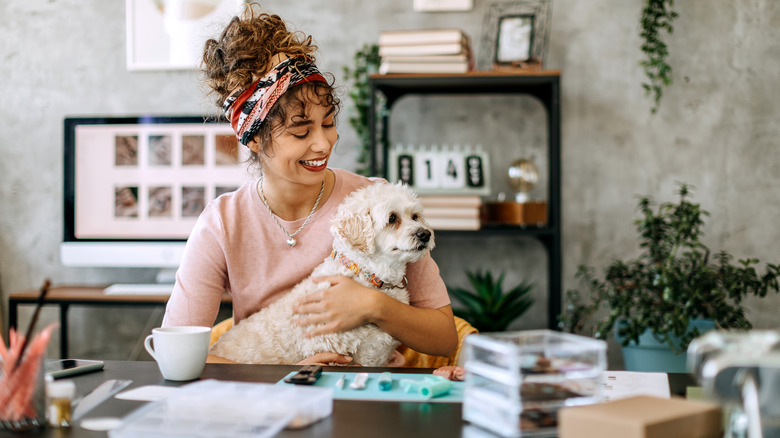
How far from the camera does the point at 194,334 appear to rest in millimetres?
969

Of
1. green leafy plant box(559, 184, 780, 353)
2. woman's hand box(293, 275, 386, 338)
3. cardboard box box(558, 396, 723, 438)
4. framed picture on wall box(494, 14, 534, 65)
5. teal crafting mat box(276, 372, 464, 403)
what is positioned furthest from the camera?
framed picture on wall box(494, 14, 534, 65)

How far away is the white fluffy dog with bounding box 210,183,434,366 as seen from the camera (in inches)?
55.0

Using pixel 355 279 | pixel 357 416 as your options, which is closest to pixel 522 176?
pixel 355 279

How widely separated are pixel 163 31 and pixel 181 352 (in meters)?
2.52

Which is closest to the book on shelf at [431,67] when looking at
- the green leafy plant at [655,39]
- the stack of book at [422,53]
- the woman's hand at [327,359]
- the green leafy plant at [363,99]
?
the stack of book at [422,53]

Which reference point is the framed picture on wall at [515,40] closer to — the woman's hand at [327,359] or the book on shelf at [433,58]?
the book on shelf at [433,58]

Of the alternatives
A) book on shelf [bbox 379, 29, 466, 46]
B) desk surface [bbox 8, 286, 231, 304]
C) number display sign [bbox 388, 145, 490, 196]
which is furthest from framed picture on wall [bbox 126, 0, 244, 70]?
number display sign [bbox 388, 145, 490, 196]

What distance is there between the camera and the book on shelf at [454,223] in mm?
2514

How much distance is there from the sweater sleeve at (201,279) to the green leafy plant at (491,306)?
1.37 m

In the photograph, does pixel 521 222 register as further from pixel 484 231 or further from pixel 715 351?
pixel 715 351

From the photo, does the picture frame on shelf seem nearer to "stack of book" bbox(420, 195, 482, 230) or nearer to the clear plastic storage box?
"stack of book" bbox(420, 195, 482, 230)

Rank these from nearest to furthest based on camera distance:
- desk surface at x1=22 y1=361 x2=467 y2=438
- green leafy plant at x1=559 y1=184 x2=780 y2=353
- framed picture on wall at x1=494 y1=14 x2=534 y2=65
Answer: desk surface at x1=22 y1=361 x2=467 y2=438 → green leafy plant at x1=559 y1=184 x2=780 y2=353 → framed picture on wall at x1=494 y1=14 x2=534 y2=65

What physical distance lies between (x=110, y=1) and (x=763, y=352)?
3308 mm

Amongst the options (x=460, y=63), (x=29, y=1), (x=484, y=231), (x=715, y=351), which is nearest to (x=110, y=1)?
(x=29, y=1)
